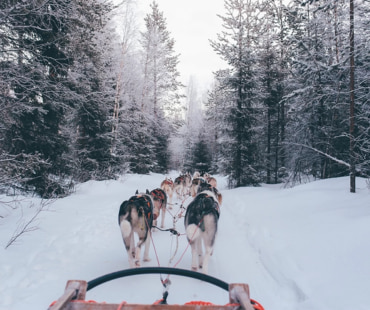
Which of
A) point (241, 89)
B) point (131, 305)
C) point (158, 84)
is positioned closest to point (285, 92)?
point (241, 89)

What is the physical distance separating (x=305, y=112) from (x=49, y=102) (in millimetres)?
12224

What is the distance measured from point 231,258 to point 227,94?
1277 cm

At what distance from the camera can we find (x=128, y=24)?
15781 millimetres

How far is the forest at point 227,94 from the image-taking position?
7.18 metres

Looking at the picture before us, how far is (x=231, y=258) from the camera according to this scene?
4.05m

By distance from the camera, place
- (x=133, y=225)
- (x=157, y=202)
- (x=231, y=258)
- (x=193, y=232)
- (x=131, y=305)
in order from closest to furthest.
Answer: (x=131, y=305)
(x=193, y=232)
(x=133, y=225)
(x=231, y=258)
(x=157, y=202)

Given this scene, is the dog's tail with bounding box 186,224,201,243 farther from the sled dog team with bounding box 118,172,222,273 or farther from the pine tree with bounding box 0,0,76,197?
the pine tree with bounding box 0,0,76,197

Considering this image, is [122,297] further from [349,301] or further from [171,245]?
[349,301]

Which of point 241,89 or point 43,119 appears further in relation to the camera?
point 241,89

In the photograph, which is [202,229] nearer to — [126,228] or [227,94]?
[126,228]

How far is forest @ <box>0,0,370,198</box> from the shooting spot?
718cm

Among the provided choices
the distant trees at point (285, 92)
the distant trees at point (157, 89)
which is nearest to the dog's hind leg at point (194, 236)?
the distant trees at point (285, 92)

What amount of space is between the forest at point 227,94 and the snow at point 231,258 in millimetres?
1885

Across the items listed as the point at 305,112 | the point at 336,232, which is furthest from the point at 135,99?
the point at 336,232
